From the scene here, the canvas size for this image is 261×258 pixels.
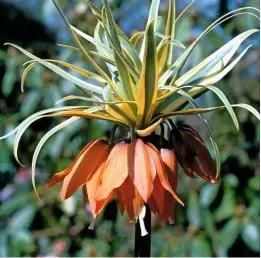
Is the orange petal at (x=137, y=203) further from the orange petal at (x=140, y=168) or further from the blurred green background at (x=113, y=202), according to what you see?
the blurred green background at (x=113, y=202)

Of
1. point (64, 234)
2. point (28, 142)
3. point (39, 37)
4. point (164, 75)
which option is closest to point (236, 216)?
point (64, 234)

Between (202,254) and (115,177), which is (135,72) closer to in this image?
(115,177)

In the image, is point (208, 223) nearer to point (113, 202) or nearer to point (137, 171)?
point (113, 202)

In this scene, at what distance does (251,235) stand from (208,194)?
143mm

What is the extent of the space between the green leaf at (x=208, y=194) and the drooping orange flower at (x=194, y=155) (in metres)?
1.09

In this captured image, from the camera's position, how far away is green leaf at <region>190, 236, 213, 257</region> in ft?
5.91

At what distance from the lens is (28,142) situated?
76.2 inches

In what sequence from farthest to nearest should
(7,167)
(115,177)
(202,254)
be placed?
1. (7,167)
2. (202,254)
3. (115,177)

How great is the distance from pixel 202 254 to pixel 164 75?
112cm

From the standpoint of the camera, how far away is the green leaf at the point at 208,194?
71.6 inches

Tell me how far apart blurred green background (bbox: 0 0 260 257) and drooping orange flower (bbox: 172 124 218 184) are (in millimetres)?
1000

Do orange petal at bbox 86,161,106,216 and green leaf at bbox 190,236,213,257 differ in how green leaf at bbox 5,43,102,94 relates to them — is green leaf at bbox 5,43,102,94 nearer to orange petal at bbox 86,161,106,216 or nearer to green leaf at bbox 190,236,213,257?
orange petal at bbox 86,161,106,216

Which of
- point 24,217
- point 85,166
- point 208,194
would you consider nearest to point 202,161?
point 85,166

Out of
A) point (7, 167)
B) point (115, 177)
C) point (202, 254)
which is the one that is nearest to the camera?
point (115, 177)
